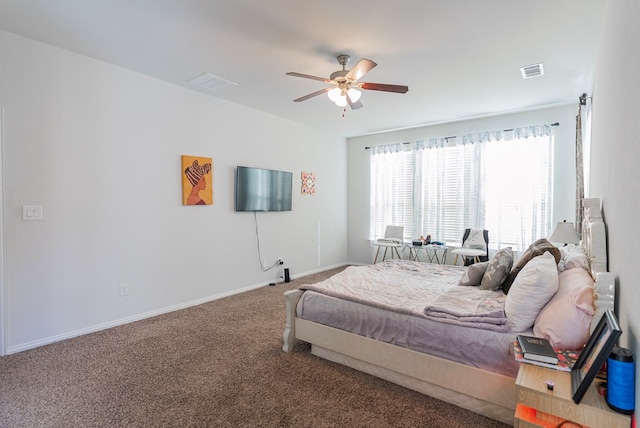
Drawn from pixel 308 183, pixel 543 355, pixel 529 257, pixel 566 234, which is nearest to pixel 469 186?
pixel 566 234

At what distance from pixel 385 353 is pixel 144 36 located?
10.9 feet

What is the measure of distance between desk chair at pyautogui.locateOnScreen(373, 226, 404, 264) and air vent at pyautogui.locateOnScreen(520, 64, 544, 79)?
3.12 meters

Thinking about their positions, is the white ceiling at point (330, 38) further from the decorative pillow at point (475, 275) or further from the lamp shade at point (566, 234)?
the decorative pillow at point (475, 275)

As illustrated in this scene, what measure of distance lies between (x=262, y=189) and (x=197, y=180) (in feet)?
3.50

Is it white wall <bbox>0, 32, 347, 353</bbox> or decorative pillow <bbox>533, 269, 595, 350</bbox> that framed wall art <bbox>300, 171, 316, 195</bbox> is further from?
decorative pillow <bbox>533, 269, 595, 350</bbox>

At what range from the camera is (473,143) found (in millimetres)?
5281

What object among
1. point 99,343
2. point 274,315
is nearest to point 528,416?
point 274,315

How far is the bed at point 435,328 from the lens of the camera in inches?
74.1

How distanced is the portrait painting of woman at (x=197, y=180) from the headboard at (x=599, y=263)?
396cm

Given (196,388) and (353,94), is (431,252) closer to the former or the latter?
(353,94)

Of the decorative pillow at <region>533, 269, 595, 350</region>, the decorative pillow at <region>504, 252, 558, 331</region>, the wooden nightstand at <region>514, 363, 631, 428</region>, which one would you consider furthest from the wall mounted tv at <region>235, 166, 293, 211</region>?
the wooden nightstand at <region>514, 363, 631, 428</region>

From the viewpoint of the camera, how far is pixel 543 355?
1.53 metres

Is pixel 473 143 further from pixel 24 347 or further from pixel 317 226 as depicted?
pixel 24 347

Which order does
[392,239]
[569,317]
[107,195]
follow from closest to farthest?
[569,317] → [107,195] → [392,239]
